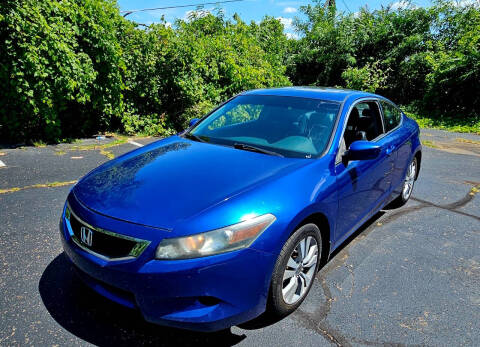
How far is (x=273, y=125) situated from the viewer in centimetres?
337

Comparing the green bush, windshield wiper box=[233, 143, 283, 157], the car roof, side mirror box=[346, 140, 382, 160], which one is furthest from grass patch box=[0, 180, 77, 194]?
side mirror box=[346, 140, 382, 160]

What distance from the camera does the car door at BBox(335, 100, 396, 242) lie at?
2.94m

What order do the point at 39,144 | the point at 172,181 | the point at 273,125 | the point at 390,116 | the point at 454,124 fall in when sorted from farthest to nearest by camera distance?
the point at 454,124, the point at 39,144, the point at 390,116, the point at 273,125, the point at 172,181

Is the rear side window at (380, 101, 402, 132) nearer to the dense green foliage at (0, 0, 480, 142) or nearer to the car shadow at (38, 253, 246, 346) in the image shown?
the car shadow at (38, 253, 246, 346)

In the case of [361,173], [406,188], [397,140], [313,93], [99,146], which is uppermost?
[313,93]

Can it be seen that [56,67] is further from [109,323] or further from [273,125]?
[109,323]

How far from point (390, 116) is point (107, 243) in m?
3.55

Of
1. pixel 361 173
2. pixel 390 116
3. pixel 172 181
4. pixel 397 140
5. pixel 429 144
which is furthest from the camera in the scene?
pixel 429 144

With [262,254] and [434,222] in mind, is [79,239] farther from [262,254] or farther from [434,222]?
[434,222]

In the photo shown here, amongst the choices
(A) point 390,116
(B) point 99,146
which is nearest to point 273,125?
(A) point 390,116

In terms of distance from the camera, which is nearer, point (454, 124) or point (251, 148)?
point (251, 148)

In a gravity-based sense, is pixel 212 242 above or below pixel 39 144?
above

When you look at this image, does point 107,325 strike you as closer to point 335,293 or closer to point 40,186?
point 335,293

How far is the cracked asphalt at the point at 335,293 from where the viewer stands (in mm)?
2291
